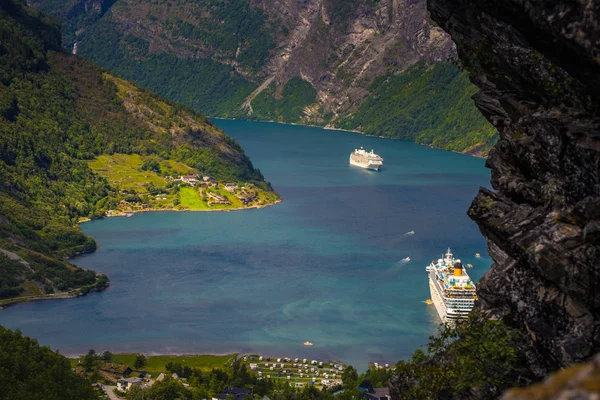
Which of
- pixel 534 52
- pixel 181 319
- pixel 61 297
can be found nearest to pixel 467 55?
pixel 534 52

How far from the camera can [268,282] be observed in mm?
109500

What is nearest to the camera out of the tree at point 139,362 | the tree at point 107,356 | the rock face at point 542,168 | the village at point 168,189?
the rock face at point 542,168

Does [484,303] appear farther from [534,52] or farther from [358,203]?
[358,203]

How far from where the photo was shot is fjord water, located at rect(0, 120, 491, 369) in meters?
90.0

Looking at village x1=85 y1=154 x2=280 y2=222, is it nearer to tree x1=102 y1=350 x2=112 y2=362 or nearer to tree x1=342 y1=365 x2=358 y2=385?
tree x1=102 y1=350 x2=112 y2=362

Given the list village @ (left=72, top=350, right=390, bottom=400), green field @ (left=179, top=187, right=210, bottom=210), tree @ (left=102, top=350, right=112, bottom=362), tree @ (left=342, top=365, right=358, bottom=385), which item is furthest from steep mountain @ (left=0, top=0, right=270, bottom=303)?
tree @ (left=342, top=365, right=358, bottom=385)

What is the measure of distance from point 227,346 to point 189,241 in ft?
153

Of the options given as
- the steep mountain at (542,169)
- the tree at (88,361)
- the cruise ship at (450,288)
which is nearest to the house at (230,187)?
the cruise ship at (450,288)

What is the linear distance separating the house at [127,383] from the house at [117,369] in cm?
188

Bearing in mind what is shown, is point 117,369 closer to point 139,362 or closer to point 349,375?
point 139,362

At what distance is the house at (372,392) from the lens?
2717 inches

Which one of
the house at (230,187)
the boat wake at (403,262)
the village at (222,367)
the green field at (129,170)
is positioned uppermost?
the green field at (129,170)

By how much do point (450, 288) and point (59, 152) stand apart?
9274 centimetres

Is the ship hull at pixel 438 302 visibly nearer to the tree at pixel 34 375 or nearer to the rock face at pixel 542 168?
the tree at pixel 34 375
